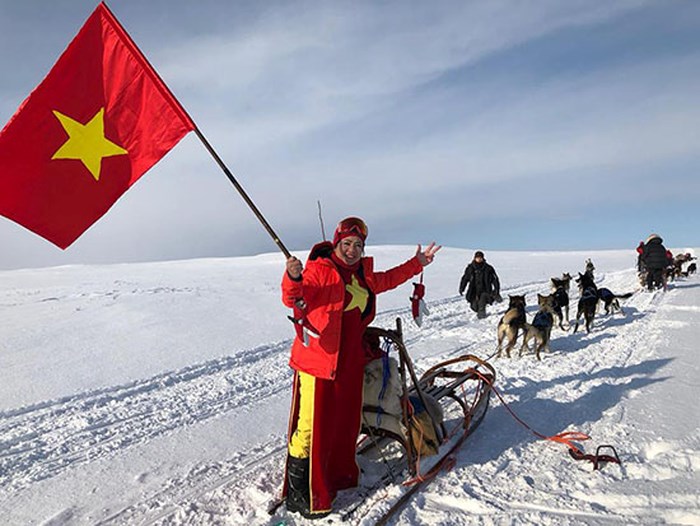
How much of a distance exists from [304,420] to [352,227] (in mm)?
1374

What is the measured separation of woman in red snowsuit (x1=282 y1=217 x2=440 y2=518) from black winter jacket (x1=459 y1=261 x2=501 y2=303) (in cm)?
792

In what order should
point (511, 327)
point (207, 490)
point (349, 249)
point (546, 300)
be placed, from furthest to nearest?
point (546, 300) < point (511, 327) < point (207, 490) < point (349, 249)

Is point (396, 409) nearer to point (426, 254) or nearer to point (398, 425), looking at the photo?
point (398, 425)

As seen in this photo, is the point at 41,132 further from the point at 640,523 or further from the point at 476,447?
the point at 640,523

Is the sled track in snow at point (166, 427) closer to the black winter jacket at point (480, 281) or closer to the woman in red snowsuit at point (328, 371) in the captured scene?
the woman in red snowsuit at point (328, 371)

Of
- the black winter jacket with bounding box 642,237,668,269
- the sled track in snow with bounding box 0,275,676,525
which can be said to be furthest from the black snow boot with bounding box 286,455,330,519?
the black winter jacket with bounding box 642,237,668,269

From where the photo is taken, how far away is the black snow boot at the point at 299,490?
305 centimetres

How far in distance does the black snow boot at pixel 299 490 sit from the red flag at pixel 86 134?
7.10 feet

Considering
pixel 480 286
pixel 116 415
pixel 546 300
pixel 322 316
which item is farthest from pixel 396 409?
pixel 480 286

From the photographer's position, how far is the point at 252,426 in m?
4.55

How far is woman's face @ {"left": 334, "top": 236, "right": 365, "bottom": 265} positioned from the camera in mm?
3254

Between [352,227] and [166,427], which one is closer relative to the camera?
[352,227]

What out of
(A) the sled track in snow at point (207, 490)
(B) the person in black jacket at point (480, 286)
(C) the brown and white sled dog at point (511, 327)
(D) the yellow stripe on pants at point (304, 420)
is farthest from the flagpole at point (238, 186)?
(B) the person in black jacket at point (480, 286)

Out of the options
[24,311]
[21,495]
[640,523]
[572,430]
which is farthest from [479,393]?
[24,311]
